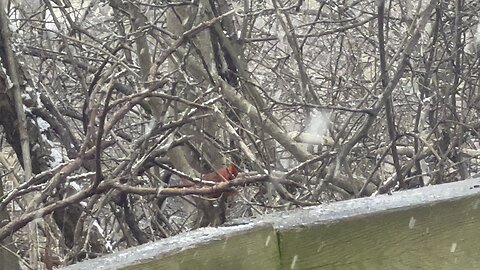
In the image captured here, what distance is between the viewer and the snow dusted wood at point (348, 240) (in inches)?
43.4

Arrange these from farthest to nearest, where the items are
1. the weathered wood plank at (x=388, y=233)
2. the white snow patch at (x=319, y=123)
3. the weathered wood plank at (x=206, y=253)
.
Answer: the white snow patch at (x=319, y=123), the weathered wood plank at (x=388, y=233), the weathered wood plank at (x=206, y=253)

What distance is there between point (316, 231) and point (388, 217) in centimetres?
13

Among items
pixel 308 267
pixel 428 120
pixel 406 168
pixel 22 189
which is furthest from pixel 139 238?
pixel 308 267

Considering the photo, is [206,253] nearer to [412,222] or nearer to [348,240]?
[348,240]

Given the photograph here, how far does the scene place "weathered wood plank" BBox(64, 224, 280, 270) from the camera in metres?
1.06

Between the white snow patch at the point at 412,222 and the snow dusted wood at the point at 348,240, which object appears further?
the white snow patch at the point at 412,222

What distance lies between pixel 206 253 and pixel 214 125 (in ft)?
9.46

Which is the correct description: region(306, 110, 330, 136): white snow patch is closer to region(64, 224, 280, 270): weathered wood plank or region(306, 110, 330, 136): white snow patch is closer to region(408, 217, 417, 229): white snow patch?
region(408, 217, 417, 229): white snow patch

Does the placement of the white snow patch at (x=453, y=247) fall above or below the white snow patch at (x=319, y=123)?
below

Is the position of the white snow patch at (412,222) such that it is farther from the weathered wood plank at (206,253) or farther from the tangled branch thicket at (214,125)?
the tangled branch thicket at (214,125)

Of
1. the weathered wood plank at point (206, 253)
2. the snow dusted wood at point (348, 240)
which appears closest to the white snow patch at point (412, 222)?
the snow dusted wood at point (348, 240)

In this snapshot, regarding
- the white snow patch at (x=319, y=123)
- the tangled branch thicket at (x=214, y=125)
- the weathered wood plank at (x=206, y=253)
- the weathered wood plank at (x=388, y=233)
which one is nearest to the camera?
the weathered wood plank at (x=206, y=253)

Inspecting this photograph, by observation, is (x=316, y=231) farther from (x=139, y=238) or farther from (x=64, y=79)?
(x=64, y=79)

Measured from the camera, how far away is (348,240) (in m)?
1.21
